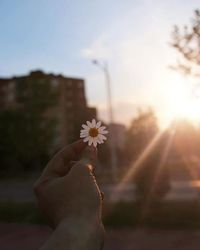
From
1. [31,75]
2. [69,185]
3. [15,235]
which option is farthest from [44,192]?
[31,75]

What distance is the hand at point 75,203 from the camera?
70.6 inches

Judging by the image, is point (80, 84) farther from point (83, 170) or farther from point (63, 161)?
point (83, 170)

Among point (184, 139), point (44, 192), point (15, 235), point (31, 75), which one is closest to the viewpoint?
point (44, 192)

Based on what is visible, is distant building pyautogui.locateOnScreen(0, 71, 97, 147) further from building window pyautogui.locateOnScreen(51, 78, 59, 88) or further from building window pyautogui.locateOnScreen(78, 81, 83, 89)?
building window pyautogui.locateOnScreen(51, 78, 59, 88)

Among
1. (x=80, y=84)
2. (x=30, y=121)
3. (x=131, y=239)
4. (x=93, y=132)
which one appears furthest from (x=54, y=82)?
(x=93, y=132)

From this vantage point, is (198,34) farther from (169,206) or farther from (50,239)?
(50,239)

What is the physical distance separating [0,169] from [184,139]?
19370 mm

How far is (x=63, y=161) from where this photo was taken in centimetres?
198

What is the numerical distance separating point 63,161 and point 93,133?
0.68ft

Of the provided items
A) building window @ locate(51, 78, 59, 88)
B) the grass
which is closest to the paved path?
the grass

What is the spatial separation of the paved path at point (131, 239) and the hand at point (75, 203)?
8648 mm

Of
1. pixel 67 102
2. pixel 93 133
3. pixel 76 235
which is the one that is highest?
pixel 67 102

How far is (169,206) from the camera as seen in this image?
15.4 metres

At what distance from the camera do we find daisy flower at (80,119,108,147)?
203cm
